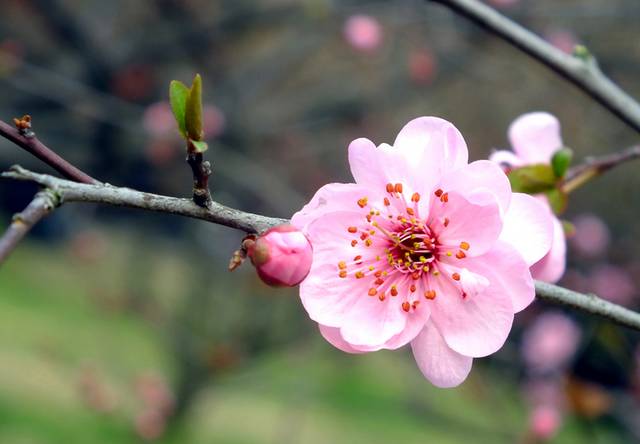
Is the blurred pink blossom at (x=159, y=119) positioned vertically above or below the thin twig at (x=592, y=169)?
above

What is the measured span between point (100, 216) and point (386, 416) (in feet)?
12.2

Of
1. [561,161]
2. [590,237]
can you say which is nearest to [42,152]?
[561,161]

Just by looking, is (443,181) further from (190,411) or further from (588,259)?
(588,259)

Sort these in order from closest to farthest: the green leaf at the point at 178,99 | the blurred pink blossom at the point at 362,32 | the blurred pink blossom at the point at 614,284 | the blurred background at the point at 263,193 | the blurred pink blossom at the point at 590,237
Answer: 1. the green leaf at the point at 178,99
2. the blurred pink blossom at the point at 362,32
3. the blurred background at the point at 263,193
4. the blurred pink blossom at the point at 614,284
5. the blurred pink blossom at the point at 590,237

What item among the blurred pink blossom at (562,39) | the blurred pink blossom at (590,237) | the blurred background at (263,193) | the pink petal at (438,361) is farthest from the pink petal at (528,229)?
the blurred pink blossom at (590,237)

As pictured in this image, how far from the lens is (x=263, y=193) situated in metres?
3.31

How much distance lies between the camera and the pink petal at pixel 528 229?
2.96 ft

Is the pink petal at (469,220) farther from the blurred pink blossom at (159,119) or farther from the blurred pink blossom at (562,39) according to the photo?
the blurred pink blossom at (562,39)

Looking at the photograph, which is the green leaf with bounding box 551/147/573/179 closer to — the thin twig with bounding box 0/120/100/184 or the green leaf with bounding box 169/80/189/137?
the green leaf with bounding box 169/80/189/137

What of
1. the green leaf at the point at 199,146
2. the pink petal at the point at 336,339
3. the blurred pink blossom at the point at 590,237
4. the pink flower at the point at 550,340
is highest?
the blurred pink blossom at the point at 590,237

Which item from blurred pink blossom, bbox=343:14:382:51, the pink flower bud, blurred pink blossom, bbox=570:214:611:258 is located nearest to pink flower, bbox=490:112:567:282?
the pink flower bud


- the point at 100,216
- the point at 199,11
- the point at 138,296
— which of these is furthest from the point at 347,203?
the point at 100,216

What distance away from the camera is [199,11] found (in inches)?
161

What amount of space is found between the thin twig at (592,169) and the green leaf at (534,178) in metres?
0.05
